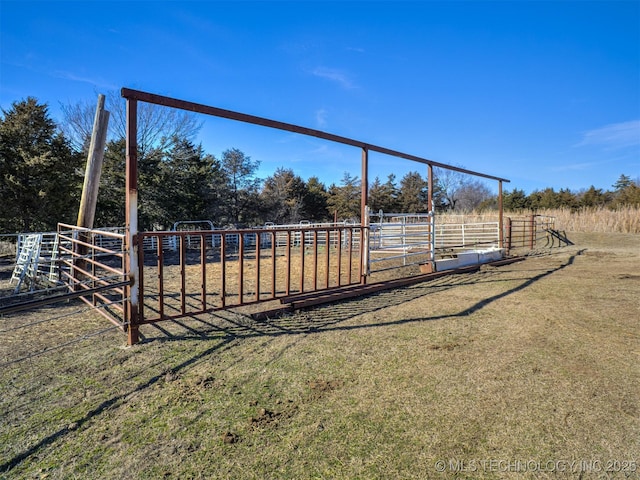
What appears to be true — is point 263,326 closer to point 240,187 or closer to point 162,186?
point 162,186

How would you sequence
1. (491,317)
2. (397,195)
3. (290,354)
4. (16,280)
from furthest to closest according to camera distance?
(397,195)
(16,280)
(491,317)
(290,354)

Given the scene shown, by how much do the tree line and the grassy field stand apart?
9.08 m

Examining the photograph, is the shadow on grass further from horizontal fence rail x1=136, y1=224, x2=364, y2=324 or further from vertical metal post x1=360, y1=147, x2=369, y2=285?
vertical metal post x1=360, y1=147, x2=369, y2=285

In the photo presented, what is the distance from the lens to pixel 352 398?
2021 millimetres

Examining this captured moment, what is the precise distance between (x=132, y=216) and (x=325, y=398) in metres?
2.15

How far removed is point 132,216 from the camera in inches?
109

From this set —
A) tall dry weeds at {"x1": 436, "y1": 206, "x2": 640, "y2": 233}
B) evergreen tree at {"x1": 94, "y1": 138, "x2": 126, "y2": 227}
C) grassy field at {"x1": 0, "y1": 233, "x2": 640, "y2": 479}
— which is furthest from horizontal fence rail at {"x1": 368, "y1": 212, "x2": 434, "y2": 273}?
evergreen tree at {"x1": 94, "y1": 138, "x2": 126, "y2": 227}

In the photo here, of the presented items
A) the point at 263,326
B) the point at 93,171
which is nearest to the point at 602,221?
the point at 263,326

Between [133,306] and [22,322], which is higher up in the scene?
Answer: [133,306]

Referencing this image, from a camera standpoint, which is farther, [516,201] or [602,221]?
[516,201]

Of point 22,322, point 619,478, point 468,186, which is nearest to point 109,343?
point 22,322

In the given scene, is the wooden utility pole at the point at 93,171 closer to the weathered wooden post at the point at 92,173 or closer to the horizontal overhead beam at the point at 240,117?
the weathered wooden post at the point at 92,173

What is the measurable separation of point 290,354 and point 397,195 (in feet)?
107

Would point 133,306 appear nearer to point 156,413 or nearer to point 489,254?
point 156,413
